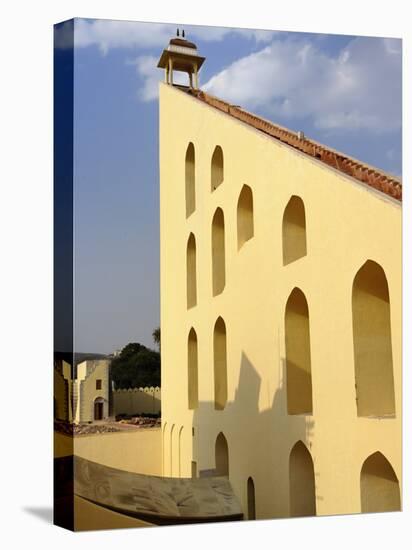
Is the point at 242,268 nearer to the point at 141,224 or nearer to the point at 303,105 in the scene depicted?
the point at 141,224

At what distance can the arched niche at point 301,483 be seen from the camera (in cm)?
666

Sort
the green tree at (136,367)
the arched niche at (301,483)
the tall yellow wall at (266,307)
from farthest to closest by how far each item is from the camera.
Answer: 1. the green tree at (136,367)
2. the arched niche at (301,483)
3. the tall yellow wall at (266,307)

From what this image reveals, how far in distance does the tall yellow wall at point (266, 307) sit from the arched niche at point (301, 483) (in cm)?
6

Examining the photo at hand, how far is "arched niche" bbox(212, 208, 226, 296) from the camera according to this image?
7.89 m

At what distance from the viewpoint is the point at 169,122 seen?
814cm

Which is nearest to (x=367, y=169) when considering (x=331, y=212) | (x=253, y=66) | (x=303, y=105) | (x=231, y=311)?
(x=331, y=212)

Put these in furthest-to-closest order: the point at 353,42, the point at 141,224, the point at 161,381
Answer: the point at 161,381, the point at 141,224, the point at 353,42

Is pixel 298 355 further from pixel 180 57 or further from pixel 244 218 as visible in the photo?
pixel 180 57

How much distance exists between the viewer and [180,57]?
A: 698 centimetres

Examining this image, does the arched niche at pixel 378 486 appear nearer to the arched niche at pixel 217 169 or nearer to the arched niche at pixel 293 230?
the arched niche at pixel 293 230

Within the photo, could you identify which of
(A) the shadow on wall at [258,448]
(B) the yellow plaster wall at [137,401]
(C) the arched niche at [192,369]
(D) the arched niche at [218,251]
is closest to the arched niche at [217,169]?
(D) the arched niche at [218,251]

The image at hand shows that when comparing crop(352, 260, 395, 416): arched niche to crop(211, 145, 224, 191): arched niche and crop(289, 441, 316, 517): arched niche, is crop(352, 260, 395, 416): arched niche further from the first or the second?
crop(211, 145, 224, 191): arched niche

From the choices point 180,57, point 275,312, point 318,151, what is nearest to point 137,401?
point 275,312

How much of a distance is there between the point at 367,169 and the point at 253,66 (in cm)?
144
